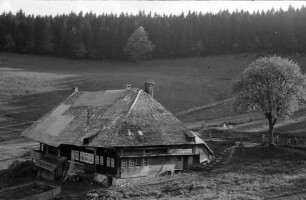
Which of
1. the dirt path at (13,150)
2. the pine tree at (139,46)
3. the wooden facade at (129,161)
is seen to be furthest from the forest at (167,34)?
the wooden facade at (129,161)

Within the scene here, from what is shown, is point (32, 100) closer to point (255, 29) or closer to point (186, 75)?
point (186, 75)

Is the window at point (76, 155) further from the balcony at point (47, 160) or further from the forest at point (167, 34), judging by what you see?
the forest at point (167, 34)

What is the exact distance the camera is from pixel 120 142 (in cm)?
3850

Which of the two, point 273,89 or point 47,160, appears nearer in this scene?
point 47,160

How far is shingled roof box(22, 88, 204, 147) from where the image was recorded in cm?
3975

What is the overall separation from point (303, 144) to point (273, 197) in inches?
811

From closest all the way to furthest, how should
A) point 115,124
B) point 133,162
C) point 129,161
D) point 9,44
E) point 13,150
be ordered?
1. point 129,161
2. point 133,162
3. point 115,124
4. point 13,150
5. point 9,44

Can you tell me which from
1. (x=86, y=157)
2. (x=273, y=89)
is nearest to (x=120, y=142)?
(x=86, y=157)

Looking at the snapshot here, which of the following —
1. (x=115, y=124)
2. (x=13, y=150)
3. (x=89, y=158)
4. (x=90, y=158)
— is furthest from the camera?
(x=13, y=150)

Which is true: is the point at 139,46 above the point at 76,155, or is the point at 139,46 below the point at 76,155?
above

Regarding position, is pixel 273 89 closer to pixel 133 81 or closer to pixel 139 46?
pixel 133 81

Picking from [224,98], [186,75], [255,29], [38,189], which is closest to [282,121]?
[224,98]

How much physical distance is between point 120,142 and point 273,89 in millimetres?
18126

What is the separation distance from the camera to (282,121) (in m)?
62.1
